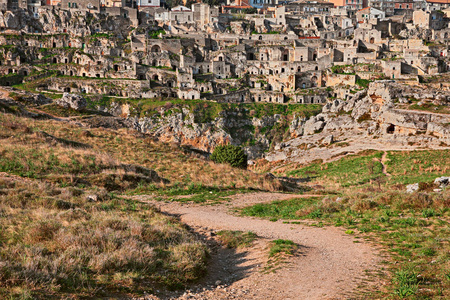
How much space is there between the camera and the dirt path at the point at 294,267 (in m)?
9.54

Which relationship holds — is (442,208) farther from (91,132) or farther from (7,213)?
(91,132)

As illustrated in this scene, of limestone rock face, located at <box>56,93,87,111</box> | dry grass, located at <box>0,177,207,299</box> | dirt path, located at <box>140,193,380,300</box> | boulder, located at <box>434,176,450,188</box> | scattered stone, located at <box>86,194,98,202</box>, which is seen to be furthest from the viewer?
limestone rock face, located at <box>56,93,87,111</box>

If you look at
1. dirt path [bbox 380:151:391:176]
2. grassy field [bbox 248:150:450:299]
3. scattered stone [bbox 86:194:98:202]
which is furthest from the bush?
scattered stone [bbox 86:194:98:202]

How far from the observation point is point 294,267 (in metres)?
10.9

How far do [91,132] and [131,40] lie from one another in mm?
63932

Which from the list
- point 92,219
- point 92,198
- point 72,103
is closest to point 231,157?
point 72,103

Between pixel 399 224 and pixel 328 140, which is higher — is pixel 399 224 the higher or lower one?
the higher one

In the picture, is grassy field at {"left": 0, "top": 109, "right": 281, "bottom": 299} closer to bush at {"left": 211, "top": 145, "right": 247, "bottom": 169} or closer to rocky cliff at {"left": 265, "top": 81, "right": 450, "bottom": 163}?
bush at {"left": 211, "top": 145, "right": 247, "bottom": 169}

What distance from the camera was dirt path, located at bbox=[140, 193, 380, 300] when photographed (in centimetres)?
954

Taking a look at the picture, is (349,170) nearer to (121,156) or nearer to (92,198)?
(121,156)

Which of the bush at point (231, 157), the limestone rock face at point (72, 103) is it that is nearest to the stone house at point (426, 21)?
the bush at point (231, 157)

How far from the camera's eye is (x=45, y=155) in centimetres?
2422

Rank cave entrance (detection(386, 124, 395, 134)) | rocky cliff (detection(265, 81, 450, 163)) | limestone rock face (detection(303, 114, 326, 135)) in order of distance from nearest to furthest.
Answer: rocky cliff (detection(265, 81, 450, 163))
cave entrance (detection(386, 124, 395, 134))
limestone rock face (detection(303, 114, 326, 135))

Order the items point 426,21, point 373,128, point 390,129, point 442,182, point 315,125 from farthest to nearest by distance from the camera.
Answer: point 426,21, point 315,125, point 373,128, point 390,129, point 442,182
